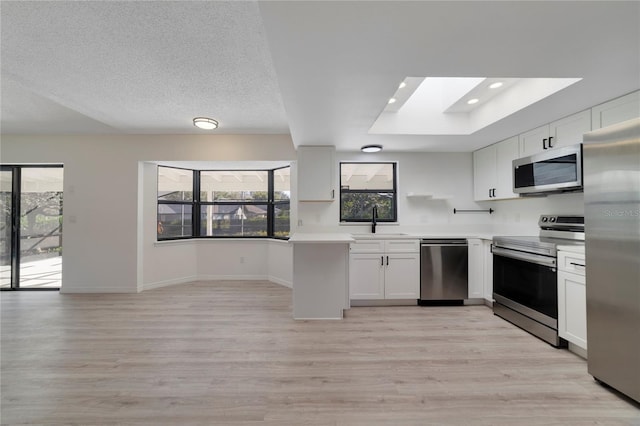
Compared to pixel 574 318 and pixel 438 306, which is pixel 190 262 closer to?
pixel 438 306

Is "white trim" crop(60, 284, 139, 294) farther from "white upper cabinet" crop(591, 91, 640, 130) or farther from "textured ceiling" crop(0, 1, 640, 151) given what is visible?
"white upper cabinet" crop(591, 91, 640, 130)

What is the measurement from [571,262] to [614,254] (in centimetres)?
56

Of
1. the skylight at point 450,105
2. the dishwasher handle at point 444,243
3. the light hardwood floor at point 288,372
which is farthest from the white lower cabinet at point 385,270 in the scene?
the skylight at point 450,105

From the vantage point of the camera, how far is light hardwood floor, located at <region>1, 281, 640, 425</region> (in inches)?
66.3

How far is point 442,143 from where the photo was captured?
3766mm

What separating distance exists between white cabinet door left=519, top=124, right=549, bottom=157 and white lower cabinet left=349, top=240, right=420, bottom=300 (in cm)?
164

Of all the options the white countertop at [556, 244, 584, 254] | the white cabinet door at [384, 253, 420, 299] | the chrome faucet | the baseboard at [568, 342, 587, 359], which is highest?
the chrome faucet

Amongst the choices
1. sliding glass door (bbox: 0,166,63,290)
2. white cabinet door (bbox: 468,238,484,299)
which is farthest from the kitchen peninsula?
sliding glass door (bbox: 0,166,63,290)

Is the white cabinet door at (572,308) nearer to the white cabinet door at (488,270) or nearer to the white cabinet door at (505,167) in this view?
the white cabinet door at (488,270)

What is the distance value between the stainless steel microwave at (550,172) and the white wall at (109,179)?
3003 millimetres

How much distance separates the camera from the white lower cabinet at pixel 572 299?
224 centimetres

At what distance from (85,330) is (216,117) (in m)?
2.76

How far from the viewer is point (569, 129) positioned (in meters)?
2.71

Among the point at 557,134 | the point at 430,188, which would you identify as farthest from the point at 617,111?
the point at 430,188
